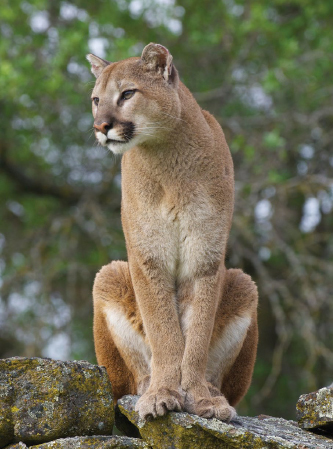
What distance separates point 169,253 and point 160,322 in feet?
1.99

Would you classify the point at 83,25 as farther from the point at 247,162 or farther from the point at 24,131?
the point at 247,162

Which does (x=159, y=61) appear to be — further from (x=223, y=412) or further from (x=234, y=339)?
(x=223, y=412)

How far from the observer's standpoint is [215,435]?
5035 millimetres

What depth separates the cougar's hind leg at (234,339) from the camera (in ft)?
21.1

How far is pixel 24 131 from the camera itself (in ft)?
49.4

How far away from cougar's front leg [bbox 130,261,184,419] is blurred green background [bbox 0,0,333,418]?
5.91 meters

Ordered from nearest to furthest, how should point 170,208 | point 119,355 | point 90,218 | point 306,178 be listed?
point 170,208 → point 119,355 → point 306,178 → point 90,218

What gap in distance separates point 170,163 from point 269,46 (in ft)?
31.4

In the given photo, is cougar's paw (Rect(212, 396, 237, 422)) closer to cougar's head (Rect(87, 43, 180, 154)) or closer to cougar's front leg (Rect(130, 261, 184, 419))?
cougar's front leg (Rect(130, 261, 184, 419))

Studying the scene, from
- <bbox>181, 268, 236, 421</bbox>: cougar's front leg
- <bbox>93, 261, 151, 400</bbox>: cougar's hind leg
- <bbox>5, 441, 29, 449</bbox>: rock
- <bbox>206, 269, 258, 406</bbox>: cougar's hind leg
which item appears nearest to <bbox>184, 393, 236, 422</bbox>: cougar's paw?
<bbox>181, 268, 236, 421</bbox>: cougar's front leg

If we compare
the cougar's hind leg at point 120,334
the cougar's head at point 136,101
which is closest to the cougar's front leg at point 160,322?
the cougar's hind leg at point 120,334

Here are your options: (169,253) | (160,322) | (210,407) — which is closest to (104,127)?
(169,253)

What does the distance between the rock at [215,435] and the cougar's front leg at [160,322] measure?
0.43 m

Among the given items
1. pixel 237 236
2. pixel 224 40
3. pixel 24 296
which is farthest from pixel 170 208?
pixel 224 40
